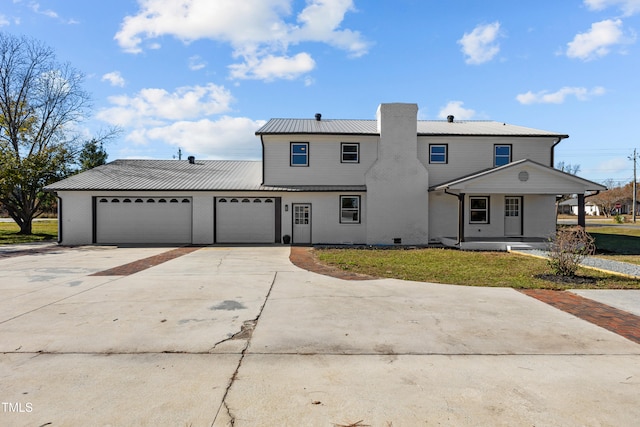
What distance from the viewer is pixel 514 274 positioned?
9.93 metres

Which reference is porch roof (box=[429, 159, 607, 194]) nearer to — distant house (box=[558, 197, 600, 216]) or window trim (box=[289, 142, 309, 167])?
window trim (box=[289, 142, 309, 167])

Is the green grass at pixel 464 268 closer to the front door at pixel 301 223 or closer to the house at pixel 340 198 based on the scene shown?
the front door at pixel 301 223

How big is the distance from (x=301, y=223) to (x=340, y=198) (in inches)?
101

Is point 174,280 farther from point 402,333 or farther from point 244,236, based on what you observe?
point 244,236

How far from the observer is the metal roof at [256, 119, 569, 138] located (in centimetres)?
1875

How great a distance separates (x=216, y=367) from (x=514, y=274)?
912 centimetres

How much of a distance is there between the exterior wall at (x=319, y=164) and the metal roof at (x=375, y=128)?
54cm

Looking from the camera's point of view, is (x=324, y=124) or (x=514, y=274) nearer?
(x=514, y=274)

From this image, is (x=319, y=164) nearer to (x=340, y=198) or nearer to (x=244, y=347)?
(x=340, y=198)

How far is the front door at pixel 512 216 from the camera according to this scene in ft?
62.0

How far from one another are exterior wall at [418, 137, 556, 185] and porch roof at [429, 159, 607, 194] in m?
2.94

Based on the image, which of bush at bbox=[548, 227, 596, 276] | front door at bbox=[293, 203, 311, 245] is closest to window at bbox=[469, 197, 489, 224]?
front door at bbox=[293, 203, 311, 245]

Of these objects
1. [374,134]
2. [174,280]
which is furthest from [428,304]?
[374,134]

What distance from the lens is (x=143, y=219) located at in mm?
19000
